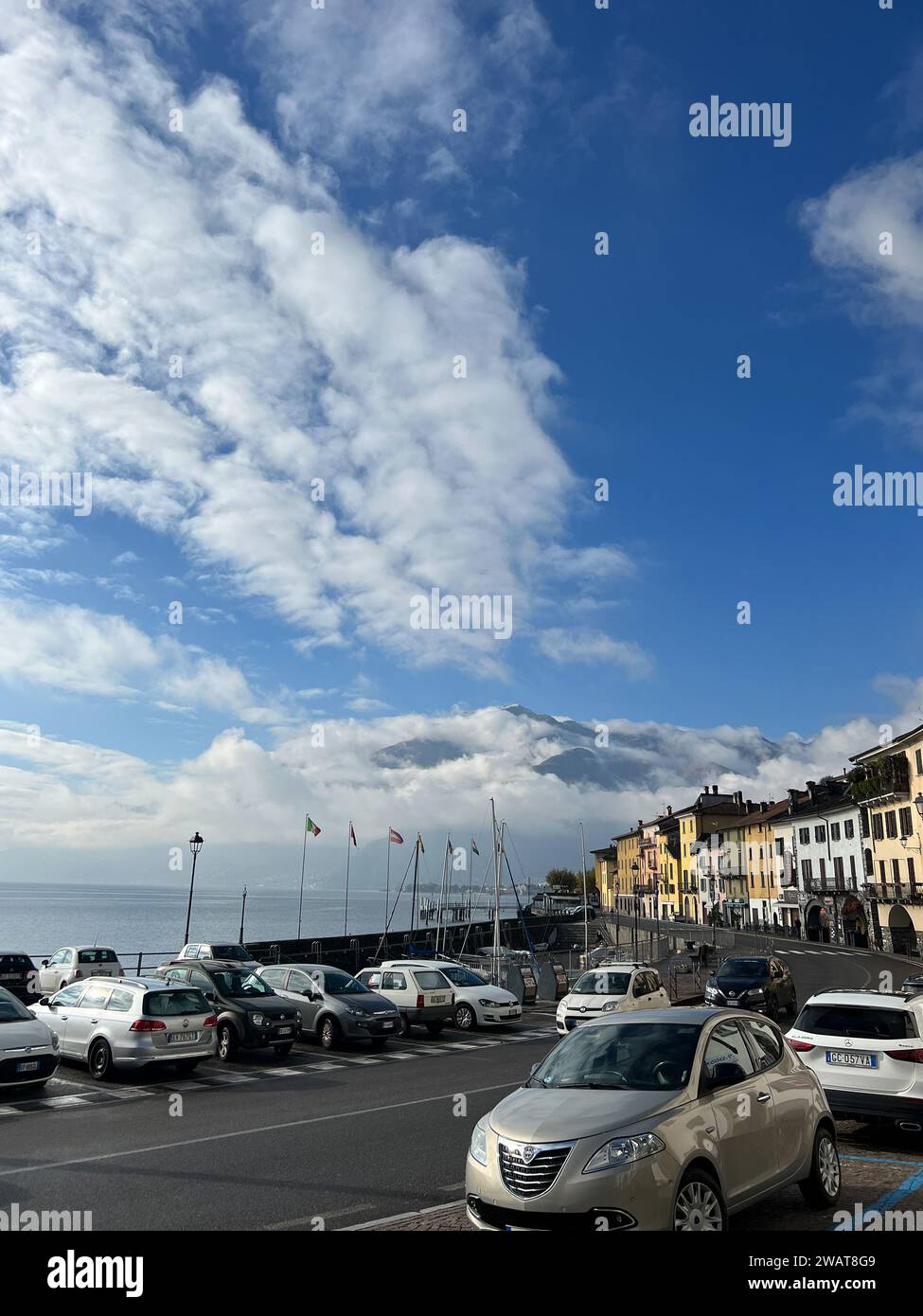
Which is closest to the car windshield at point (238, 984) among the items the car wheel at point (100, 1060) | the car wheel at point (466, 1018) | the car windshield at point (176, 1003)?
the car windshield at point (176, 1003)

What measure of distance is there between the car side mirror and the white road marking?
2802 millimetres

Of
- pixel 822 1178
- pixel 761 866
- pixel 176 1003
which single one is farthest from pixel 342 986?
pixel 761 866

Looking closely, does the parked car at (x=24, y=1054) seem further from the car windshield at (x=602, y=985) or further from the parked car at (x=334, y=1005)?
the car windshield at (x=602, y=985)

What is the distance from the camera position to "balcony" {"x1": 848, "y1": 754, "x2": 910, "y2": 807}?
6109cm

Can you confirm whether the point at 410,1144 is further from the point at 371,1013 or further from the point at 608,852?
the point at 608,852

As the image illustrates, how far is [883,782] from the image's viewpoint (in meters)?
62.5

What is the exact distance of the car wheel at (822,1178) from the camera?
25.2 feet

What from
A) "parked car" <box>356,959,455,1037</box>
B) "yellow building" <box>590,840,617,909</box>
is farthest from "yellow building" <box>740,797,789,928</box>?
"parked car" <box>356,959,455,1037</box>

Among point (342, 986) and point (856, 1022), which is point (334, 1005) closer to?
point (342, 986)

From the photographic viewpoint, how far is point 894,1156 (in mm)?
9664

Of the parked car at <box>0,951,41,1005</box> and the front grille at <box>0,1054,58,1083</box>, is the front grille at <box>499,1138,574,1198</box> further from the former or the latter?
the parked car at <box>0,951,41,1005</box>

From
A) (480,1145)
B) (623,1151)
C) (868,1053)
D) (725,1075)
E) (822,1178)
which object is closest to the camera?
(623,1151)

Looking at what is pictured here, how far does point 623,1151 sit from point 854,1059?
210 inches
